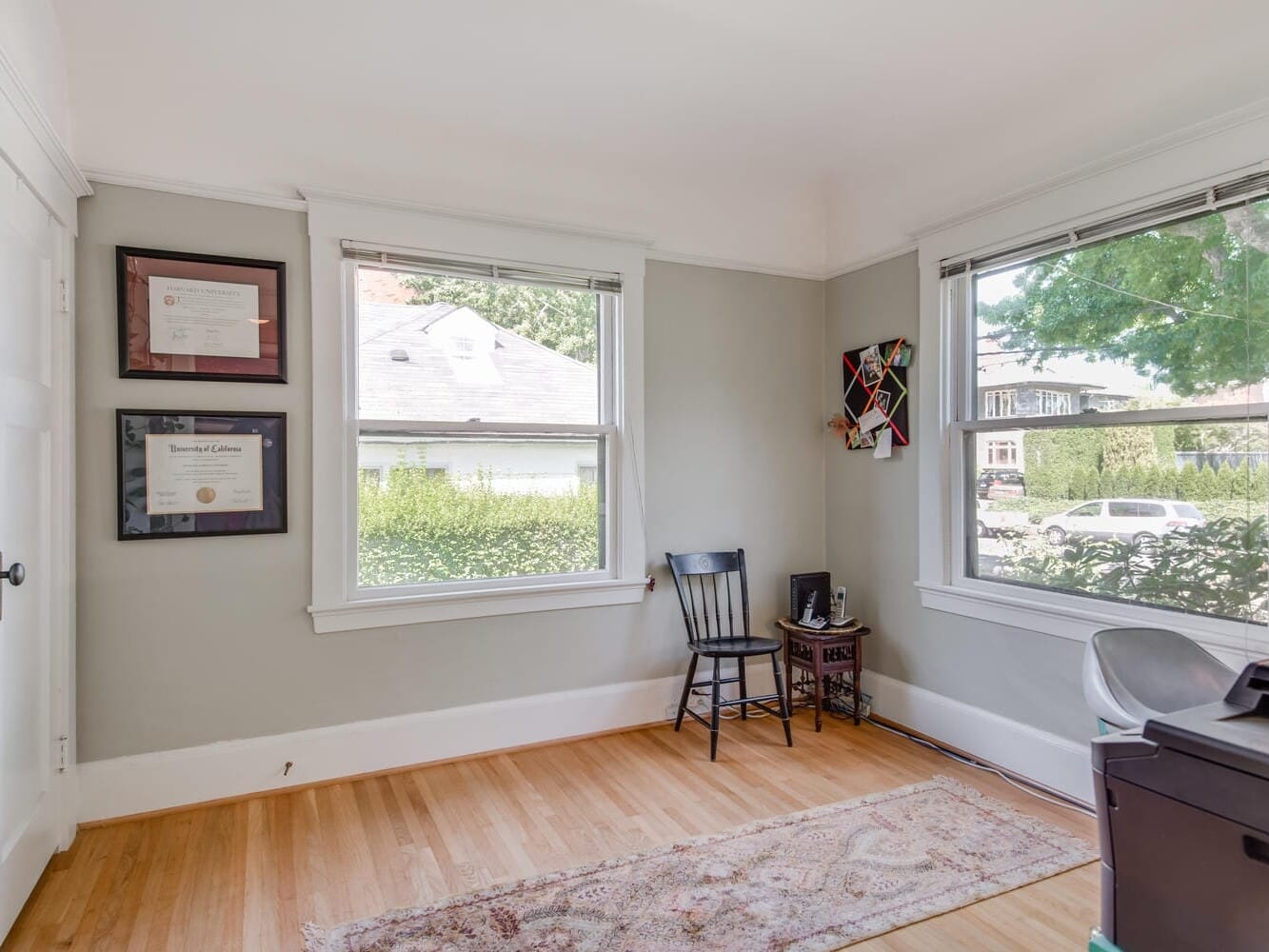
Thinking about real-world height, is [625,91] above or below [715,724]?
above

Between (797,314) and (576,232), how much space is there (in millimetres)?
1286

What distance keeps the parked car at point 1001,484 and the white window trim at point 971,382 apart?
101 millimetres

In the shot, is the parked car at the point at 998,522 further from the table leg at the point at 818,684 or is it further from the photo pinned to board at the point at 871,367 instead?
the table leg at the point at 818,684

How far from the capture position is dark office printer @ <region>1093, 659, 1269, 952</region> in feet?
3.30

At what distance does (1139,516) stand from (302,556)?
9.99 feet

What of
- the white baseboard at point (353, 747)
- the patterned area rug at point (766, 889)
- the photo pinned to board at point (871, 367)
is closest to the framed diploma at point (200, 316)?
the white baseboard at point (353, 747)

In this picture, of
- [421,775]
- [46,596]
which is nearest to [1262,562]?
[421,775]

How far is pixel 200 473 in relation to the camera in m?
2.64

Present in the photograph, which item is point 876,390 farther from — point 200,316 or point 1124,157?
point 200,316

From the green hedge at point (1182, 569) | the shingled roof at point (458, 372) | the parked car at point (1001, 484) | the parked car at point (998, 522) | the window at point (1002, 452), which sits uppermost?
the shingled roof at point (458, 372)

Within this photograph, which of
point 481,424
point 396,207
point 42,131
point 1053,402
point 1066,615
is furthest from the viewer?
point 481,424

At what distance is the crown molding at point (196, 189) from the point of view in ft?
8.27

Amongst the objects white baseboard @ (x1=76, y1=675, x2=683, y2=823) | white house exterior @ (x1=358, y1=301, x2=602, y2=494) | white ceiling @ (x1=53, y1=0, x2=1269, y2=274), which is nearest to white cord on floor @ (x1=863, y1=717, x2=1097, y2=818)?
white baseboard @ (x1=76, y1=675, x2=683, y2=823)

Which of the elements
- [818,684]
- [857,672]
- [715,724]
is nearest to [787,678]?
[818,684]
